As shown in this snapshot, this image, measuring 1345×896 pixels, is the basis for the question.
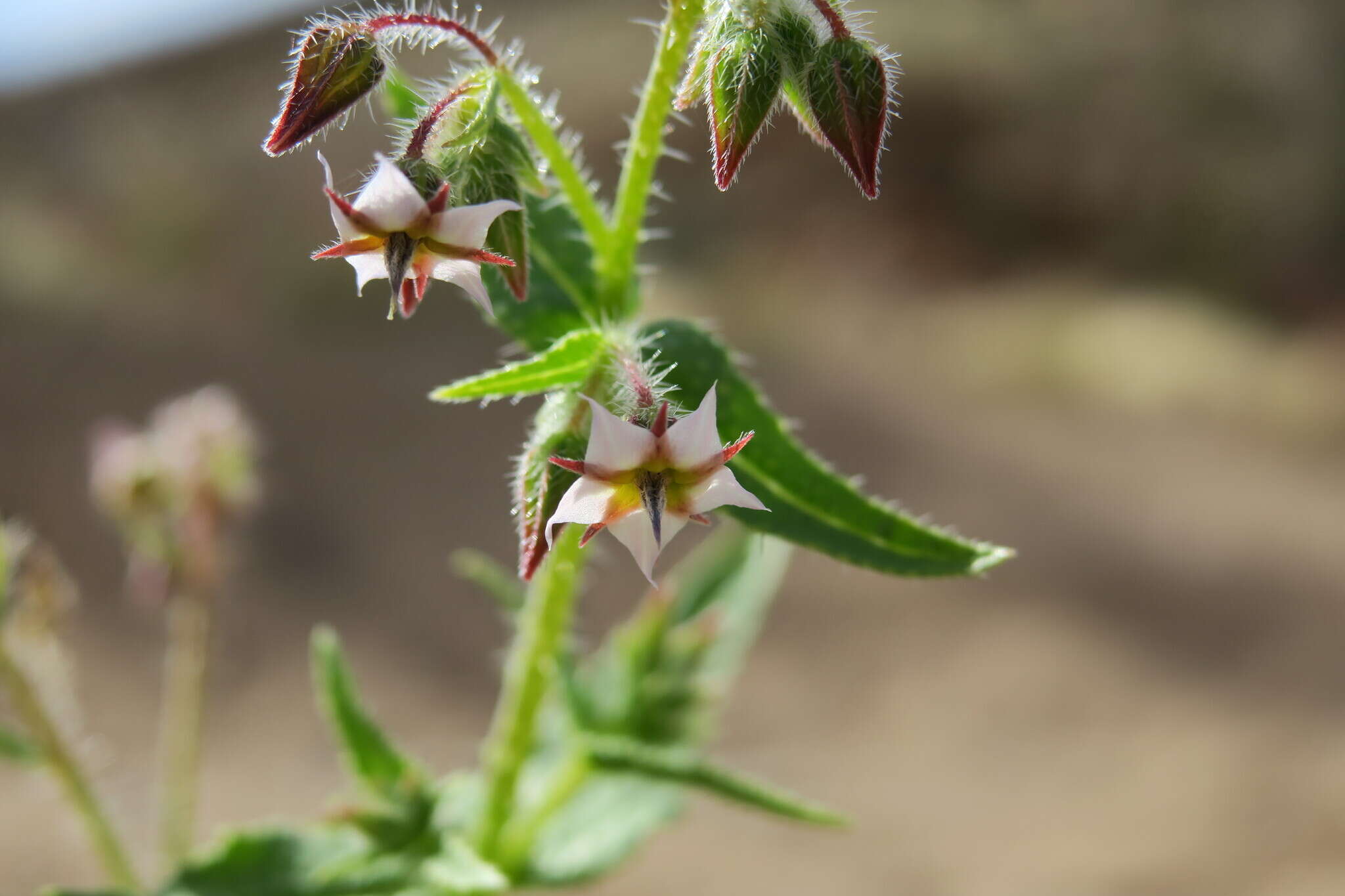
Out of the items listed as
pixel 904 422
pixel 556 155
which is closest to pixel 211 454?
pixel 556 155

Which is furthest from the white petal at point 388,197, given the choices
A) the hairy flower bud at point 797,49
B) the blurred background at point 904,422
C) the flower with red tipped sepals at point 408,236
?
the blurred background at point 904,422

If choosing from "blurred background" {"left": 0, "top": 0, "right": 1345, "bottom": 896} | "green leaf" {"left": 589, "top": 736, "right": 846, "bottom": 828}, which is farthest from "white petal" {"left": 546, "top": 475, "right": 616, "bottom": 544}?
"blurred background" {"left": 0, "top": 0, "right": 1345, "bottom": 896}

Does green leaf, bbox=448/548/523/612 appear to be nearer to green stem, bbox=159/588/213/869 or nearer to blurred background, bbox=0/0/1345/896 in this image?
green stem, bbox=159/588/213/869

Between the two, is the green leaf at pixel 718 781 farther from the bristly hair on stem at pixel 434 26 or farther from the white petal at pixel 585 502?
the bristly hair on stem at pixel 434 26

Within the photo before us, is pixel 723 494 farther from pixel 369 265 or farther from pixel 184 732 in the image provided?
pixel 184 732

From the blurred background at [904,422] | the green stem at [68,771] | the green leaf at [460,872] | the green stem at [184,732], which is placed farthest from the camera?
the blurred background at [904,422]

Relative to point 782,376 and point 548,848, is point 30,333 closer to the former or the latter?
point 782,376
